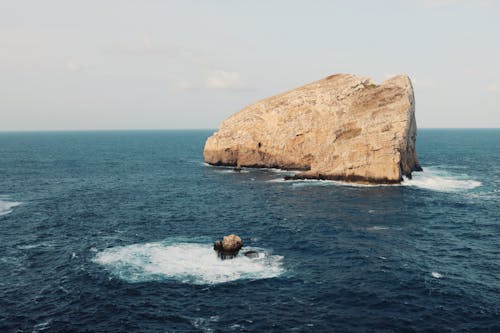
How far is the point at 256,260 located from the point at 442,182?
7265 cm

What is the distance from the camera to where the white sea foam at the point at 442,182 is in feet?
335

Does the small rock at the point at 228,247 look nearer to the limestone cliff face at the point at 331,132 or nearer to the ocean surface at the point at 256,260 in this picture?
the ocean surface at the point at 256,260

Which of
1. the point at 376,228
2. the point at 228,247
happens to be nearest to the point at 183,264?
the point at 228,247

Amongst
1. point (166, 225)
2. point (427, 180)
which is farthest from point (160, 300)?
point (427, 180)

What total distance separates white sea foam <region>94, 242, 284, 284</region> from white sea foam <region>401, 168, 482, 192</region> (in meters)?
60.7

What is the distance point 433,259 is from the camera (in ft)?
184

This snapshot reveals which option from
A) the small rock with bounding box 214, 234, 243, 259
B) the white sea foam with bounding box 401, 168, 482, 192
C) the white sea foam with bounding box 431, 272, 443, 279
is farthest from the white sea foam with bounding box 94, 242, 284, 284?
the white sea foam with bounding box 401, 168, 482, 192

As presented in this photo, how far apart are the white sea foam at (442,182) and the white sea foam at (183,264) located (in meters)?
60.7

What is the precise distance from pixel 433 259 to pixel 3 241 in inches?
2451

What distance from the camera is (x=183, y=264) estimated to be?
182ft

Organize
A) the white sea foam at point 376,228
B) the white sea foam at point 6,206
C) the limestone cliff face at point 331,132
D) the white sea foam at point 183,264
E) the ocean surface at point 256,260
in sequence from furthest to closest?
the limestone cliff face at point 331,132
the white sea foam at point 6,206
the white sea foam at point 376,228
the white sea foam at point 183,264
the ocean surface at point 256,260

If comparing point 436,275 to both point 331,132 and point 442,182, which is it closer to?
point 442,182

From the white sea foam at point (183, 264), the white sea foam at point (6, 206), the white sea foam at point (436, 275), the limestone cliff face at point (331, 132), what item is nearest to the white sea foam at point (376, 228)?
the white sea foam at point (436, 275)

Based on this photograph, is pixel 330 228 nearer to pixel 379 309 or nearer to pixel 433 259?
pixel 433 259
